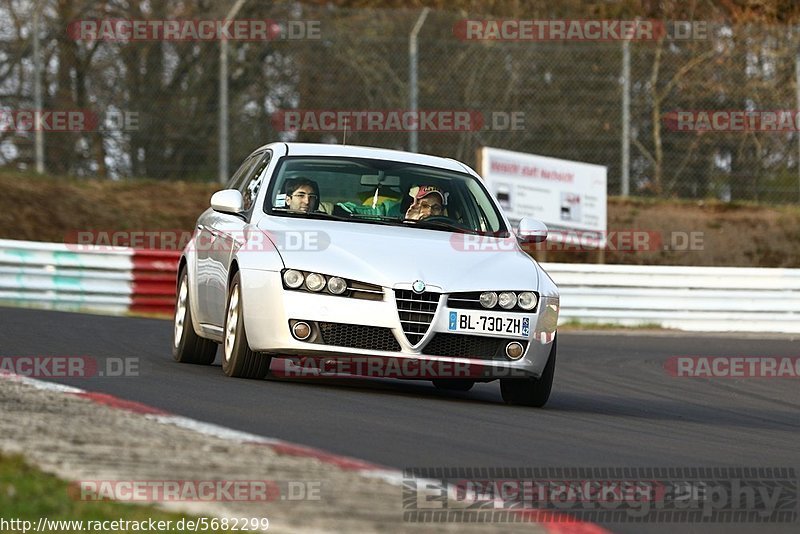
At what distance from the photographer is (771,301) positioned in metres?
19.7

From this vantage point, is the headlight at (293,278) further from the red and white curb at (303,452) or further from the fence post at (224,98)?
the fence post at (224,98)

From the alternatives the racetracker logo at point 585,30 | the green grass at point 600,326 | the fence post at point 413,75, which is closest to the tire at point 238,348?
the green grass at point 600,326

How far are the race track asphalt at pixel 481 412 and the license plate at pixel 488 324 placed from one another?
0.47 meters

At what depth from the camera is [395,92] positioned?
22141mm

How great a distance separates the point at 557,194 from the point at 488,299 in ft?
45.0

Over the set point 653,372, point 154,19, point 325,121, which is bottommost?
point 653,372

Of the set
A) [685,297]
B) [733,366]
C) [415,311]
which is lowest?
[733,366]

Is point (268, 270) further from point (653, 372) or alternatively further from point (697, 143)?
point (697, 143)

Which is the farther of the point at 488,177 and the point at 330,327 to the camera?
the point at 488,177

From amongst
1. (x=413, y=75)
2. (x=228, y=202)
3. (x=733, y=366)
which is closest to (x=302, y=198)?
(x=228, y=202)

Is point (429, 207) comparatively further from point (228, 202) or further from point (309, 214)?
point (228, 202)

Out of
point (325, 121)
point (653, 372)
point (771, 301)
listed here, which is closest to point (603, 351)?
point (653, 372)

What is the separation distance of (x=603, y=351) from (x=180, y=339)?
5.71m

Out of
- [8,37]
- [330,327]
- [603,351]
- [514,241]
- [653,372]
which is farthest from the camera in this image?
[8,37]
